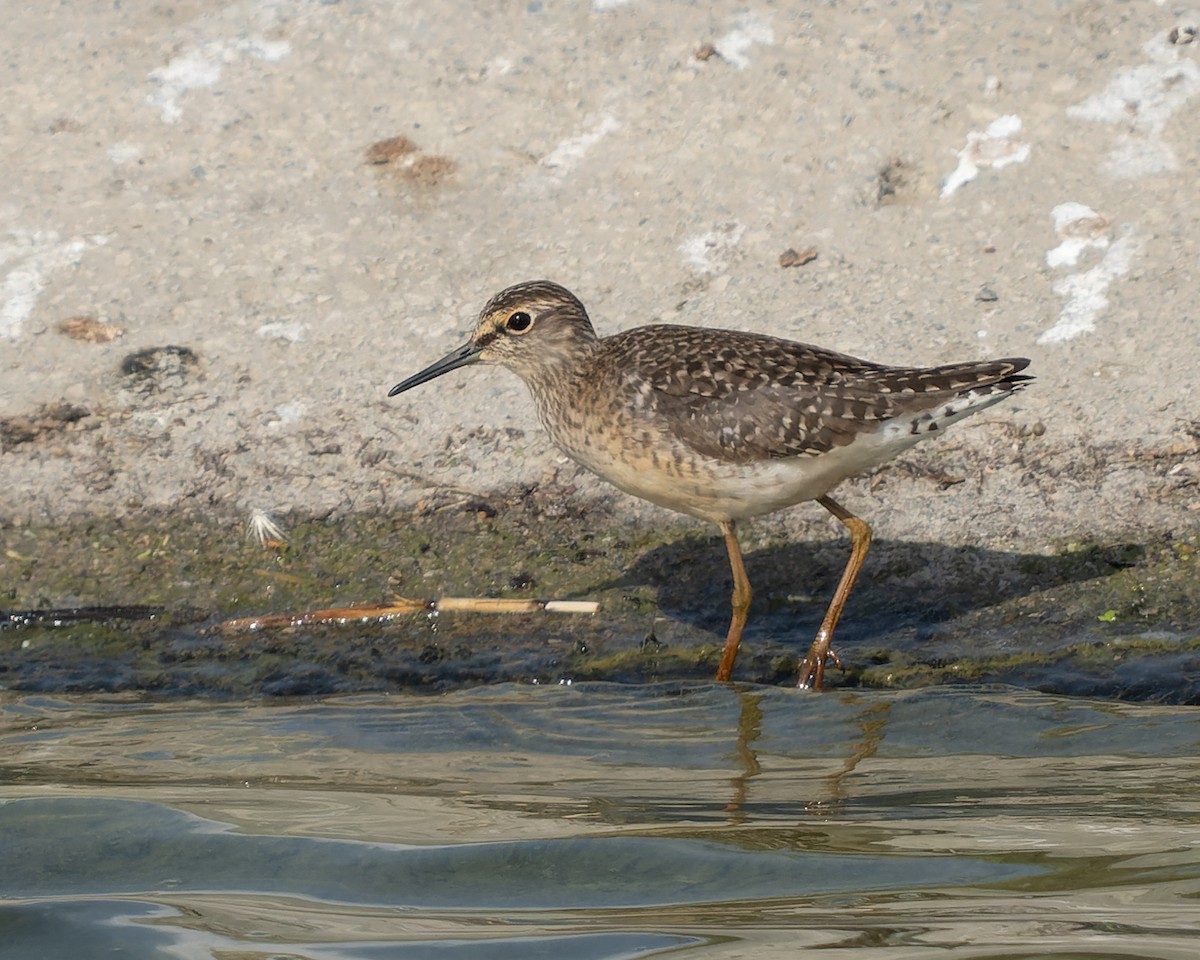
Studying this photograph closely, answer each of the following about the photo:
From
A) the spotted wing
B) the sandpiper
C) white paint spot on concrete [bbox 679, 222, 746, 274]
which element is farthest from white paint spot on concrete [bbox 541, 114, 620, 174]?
the spotted wing

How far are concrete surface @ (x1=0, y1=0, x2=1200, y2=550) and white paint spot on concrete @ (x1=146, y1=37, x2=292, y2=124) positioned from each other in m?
0.02

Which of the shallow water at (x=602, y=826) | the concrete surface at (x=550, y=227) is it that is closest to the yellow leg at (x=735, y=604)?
the shallow water at (x=602, y=826)

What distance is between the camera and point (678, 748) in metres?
5.79

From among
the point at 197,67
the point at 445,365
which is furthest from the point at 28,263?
the point at 445,365

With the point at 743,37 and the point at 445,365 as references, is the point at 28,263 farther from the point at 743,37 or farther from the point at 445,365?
the point at 743,37

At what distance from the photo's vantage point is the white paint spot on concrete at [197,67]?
9586mm

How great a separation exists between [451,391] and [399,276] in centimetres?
79

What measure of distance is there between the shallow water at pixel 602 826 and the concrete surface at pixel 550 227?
68.0 inches

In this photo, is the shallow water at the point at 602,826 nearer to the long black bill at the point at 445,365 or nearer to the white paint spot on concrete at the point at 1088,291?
the long black bill at the point at 445,365

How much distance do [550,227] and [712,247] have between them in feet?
2.92

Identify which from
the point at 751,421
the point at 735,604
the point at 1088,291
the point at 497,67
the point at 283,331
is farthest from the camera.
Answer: the point at 497,67

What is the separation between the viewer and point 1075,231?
8.33 metres

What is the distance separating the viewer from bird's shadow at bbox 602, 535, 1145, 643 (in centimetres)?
700

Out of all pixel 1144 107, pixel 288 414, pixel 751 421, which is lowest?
pixel 751 421
